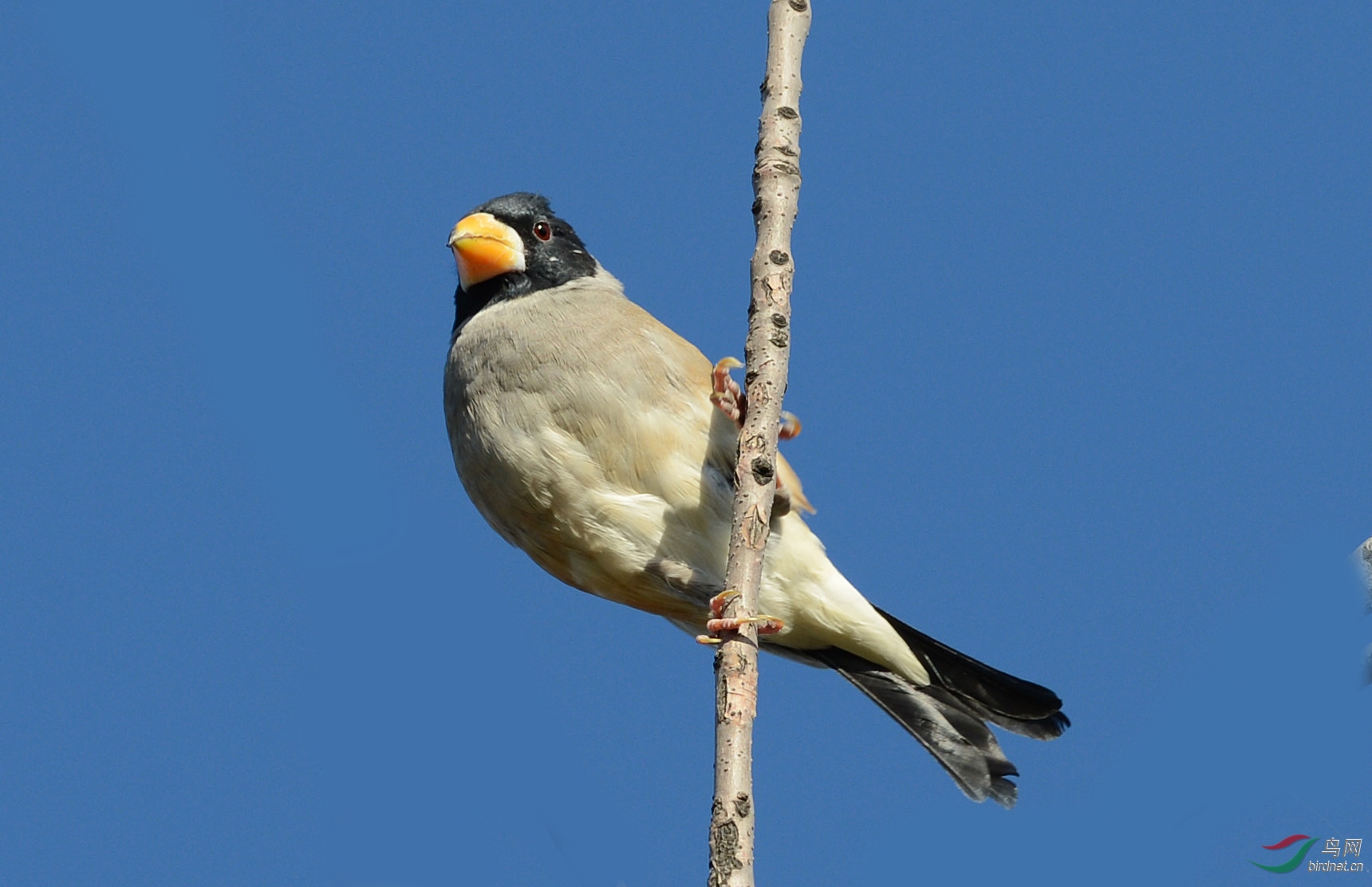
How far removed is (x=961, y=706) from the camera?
4.93 m

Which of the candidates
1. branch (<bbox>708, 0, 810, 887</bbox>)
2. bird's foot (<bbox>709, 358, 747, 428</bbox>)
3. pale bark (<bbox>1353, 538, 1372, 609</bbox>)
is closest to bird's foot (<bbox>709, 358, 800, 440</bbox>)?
bird's foot (<bbox>709, 358, 747, 428</bbox>)

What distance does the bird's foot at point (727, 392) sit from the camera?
428 centimetres

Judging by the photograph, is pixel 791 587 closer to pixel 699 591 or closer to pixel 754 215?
pixel 699 591

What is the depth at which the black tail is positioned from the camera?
480cm

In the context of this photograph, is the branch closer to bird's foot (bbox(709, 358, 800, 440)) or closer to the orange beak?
bird's foot (bbox(709, 358, 800, 440))

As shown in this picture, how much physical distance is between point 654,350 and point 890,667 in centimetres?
145

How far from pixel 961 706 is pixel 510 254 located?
227cm

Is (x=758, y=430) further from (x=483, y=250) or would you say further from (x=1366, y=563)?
(x=483, y=250)

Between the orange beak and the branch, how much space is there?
1.55 metres

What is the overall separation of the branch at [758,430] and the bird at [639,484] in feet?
2.81

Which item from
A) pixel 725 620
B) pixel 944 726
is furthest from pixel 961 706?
pixel 725 620

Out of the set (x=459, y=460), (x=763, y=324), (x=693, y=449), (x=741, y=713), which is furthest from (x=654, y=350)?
(x=741, y=713)

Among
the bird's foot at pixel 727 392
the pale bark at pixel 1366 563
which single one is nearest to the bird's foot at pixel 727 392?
the bird's foot at pixel 727 392

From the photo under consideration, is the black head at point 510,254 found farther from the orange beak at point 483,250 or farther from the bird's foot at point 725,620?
the bird's foot at point 725,620
